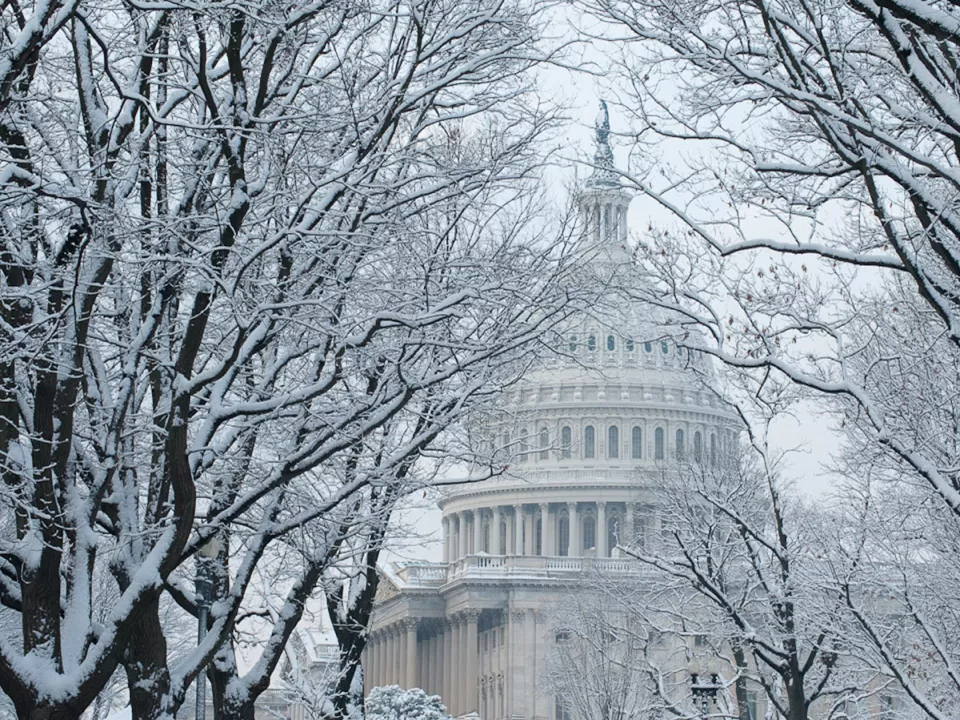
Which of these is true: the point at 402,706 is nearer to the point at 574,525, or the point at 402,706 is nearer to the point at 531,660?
the point at 531,660

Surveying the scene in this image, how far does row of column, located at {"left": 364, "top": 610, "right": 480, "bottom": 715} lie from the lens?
124375 mm

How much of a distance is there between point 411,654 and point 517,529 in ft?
53.9

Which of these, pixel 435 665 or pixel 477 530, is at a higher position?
pixel 477 530

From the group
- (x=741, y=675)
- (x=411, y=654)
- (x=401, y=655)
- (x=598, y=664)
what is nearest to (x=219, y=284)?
(x=741, y=675)

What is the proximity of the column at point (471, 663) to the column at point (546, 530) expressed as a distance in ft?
52.6

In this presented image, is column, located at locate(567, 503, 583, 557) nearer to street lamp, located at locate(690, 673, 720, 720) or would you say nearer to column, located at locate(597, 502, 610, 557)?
column, located at locate(597, 502, 610, 557)

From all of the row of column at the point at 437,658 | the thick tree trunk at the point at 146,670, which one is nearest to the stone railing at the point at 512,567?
the row of column at the point at 437,658

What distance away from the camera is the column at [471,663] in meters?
123

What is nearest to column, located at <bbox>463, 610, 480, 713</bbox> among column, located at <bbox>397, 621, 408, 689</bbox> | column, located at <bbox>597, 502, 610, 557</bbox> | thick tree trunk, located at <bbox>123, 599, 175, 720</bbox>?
column, located at <bbox>397, 621, 408, 689</bbox>

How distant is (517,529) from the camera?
465ft

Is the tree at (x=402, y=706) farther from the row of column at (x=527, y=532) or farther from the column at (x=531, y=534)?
the column at (x=531, y=534)

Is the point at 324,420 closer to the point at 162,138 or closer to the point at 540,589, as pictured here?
the point at 162,138

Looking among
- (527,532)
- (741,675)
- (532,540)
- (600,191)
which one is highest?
(527,532)

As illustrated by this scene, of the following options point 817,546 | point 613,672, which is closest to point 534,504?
point 613,672
